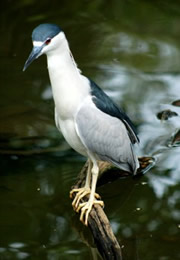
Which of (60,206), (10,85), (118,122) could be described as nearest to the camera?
(118,122)

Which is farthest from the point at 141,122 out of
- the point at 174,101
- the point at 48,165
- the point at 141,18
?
the point at 141,18

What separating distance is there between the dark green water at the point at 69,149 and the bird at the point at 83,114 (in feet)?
1.25

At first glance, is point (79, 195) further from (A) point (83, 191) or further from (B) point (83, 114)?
(B) point (83, 114)

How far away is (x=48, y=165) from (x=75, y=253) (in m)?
1.07

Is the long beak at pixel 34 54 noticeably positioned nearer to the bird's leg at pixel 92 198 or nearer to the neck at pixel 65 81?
the neck at pixel 65 81

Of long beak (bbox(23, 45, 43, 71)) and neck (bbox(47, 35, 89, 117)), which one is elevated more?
long beak (bbox(23, 45, 43, 71))

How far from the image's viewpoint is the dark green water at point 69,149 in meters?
3.98

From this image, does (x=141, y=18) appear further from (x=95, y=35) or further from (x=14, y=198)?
(x=14, y=198)

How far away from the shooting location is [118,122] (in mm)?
3680

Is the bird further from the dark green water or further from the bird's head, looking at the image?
the dark green water

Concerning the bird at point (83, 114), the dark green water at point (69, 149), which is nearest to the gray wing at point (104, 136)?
the bird at point (83, 114)

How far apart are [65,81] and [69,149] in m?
1.54

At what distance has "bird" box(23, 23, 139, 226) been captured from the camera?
3318 mm

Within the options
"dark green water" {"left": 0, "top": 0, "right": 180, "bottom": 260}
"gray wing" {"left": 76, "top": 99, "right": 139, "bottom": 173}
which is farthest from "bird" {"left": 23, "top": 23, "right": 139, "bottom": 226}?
"dark green water" {"left": 0, "top": 0, "right": 180, "bottom": 260}
